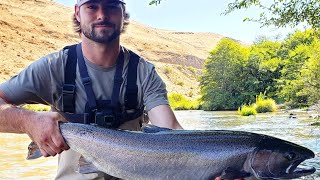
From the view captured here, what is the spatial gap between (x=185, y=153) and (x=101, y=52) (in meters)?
0.97

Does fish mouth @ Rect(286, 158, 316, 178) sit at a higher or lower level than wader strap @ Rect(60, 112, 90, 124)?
lower

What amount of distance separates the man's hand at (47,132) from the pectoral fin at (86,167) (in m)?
0.16

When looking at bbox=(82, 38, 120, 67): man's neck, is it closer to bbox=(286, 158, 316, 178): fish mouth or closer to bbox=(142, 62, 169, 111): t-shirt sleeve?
bbox=(142, 62, 169, 111): t-shirt sleeve

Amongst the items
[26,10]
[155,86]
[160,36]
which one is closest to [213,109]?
[155,86]

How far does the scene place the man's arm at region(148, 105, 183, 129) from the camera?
310 cm

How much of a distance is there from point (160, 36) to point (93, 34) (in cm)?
14443

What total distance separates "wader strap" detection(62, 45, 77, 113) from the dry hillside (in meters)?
70.8

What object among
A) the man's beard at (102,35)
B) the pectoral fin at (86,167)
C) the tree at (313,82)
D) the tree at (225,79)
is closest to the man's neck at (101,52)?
the man's beard at (102,35)

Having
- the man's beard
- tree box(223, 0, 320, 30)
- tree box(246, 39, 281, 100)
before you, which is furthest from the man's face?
tree box(246, 39, 281, 100)

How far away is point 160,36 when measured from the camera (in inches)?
5778

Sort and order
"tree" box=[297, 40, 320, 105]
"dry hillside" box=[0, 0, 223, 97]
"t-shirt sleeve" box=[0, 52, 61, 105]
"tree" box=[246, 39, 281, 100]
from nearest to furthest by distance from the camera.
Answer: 1. "t-shirt sleeve" box=[0, 52, 61, 105]
2. "tree" box=[297, 40, 320, 105]
3. "tree" box=[246, 39, 281, 100]
4. "dry hillside" box=[0, 0, 223, 97]

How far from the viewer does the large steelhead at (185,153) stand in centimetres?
252

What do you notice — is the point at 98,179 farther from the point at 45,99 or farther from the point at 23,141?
the point at 23,141

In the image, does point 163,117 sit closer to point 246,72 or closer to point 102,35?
point 102,35
